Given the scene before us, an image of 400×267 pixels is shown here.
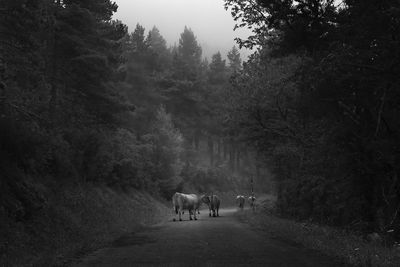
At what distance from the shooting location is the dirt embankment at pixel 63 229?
1288 centimetres

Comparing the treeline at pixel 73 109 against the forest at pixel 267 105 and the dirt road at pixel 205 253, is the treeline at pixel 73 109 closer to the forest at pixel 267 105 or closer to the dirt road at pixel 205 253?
the forest at pixel 267 105

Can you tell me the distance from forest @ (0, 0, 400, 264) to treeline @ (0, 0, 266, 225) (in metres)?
0.08

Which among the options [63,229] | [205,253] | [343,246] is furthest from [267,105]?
[205,253]

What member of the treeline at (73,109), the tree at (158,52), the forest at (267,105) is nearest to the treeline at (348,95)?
the forest at (267,105)

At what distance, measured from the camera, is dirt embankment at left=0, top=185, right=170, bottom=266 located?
1288cm

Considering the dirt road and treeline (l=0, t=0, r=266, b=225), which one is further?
treeline (l=0, t=0, r=266, b=225)

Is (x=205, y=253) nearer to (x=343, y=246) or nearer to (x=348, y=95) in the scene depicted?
(x=343, y=246)

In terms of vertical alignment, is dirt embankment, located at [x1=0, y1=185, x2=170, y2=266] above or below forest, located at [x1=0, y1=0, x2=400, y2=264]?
below

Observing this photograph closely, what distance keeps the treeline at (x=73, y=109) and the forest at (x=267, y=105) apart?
0.27 ft

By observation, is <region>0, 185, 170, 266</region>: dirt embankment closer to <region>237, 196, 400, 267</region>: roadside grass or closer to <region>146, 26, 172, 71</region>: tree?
<region>237, 196, 400, 267</region>: roadside grass

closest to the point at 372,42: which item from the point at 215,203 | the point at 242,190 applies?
the point at 215,203

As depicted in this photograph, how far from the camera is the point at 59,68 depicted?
1227 inches

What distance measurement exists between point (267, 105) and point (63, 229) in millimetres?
15962

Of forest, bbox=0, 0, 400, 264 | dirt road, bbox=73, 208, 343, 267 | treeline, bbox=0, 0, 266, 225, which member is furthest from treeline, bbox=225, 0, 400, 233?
treeline, bbox=0, 0, 266, 225
